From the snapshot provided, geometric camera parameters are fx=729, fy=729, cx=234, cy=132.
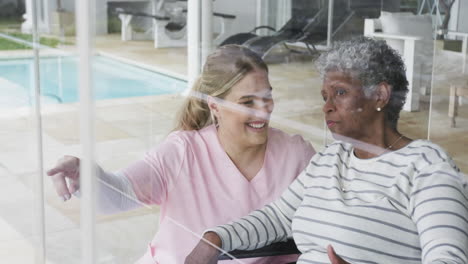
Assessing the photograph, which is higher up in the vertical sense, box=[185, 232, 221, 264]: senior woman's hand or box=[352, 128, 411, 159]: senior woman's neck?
box=[352, 128, 411, 159]: senior woman's neck

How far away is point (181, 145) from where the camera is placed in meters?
1.72

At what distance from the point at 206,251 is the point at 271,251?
18 cm

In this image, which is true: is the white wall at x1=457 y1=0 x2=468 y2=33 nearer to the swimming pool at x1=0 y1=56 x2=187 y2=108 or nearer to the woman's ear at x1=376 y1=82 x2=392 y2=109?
the woman's ear at x1=376 y1=82 x2=392 y2=109

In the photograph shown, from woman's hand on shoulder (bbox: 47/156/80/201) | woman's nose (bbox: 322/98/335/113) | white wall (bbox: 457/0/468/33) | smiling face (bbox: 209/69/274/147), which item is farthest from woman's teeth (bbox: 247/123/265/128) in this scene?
woman's hand on shoulder (bbox: 47/156/80/201)

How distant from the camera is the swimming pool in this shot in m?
1.80

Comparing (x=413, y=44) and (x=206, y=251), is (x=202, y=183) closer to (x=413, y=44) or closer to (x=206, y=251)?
(x=206, y=251)

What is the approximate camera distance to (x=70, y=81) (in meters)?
2.25

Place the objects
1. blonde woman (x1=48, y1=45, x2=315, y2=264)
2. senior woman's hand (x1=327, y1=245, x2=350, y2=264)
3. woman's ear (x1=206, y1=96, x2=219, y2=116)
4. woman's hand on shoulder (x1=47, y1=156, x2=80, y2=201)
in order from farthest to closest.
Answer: woman's hand on shoulder (x1=47, y1=156, x2=80, y2=201), woman's ear (x1=206, y1=96, x2=219, y2=116), blonde woman (x1=48, y1=45, x2=315, y2=264), senior woman's hand (x1=327, y1=245, x2=350, y2=264)

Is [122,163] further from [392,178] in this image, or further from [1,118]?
[1,118]

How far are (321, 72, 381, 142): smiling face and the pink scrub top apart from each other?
141 millimetres

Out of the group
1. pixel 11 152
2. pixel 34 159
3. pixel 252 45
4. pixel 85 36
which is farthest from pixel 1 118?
pixel 252 45

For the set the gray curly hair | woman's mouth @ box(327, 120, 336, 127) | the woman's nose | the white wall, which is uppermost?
the white wall

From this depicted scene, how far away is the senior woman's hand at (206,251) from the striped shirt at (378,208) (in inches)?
5.8

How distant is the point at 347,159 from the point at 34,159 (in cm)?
174
